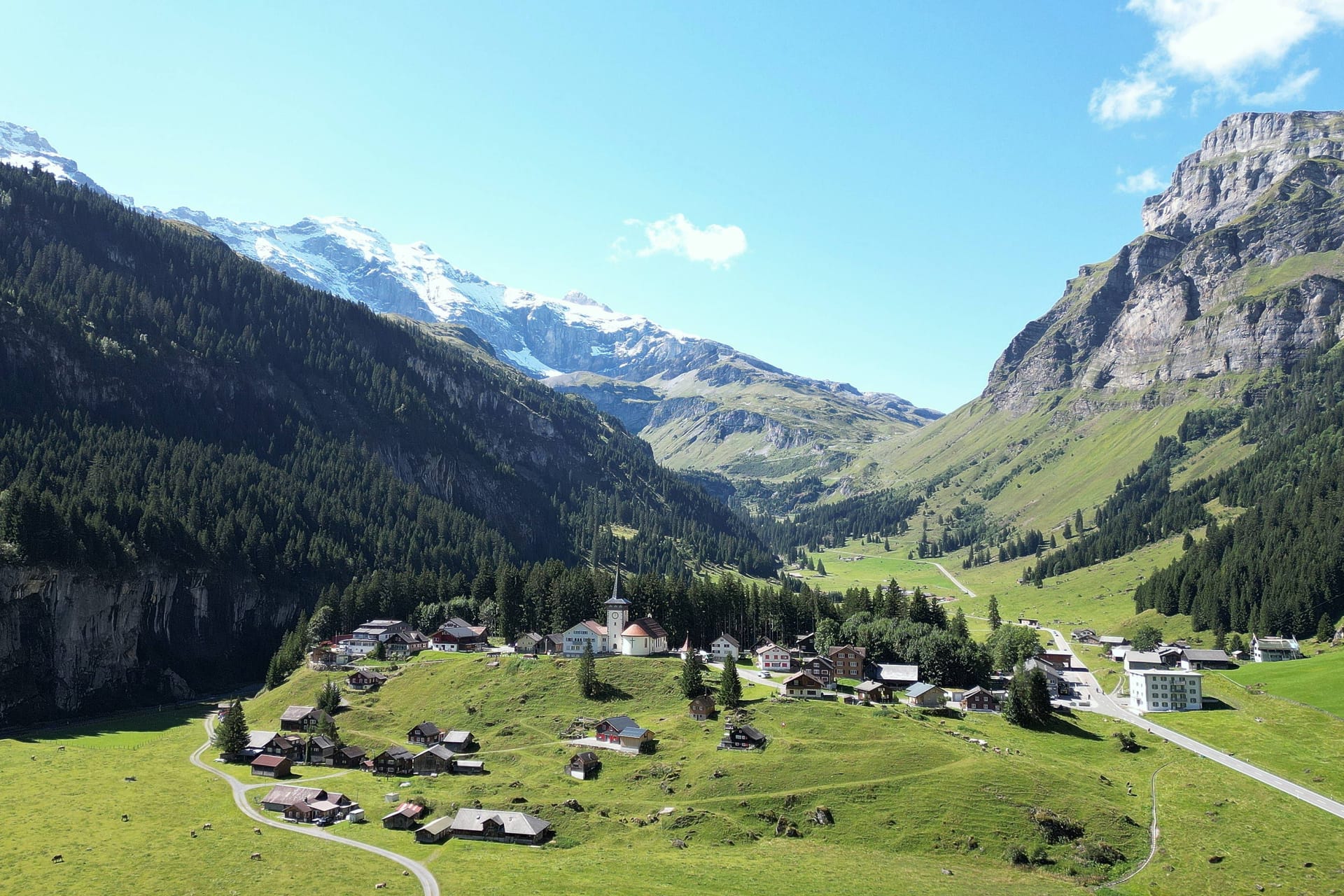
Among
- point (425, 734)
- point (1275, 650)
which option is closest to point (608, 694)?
point (425, 734)

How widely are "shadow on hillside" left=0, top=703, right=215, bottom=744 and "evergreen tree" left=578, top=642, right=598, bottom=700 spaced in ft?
178

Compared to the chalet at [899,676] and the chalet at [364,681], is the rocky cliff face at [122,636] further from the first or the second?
the chalet at [899,676]

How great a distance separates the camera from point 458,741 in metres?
99.2

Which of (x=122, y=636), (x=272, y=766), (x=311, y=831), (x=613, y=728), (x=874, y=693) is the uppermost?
(x=874, y=693)

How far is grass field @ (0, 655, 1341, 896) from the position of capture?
6738 cm

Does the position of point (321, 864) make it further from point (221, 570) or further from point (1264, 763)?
point (221, 570)

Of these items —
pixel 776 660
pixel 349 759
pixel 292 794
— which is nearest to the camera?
pixel 292 794

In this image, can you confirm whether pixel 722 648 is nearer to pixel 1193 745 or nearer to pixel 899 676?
pixel 899 676

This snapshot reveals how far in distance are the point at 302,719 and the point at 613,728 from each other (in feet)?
150

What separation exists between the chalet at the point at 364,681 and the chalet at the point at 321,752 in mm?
21488

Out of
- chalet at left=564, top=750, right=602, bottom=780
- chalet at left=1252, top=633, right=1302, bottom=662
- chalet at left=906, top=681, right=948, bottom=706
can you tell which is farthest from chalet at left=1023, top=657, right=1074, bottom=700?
chalet at left=564, top=750, right=602, bottom=780

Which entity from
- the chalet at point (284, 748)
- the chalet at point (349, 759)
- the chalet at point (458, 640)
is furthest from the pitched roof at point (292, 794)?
the chalet at point (458, 640)

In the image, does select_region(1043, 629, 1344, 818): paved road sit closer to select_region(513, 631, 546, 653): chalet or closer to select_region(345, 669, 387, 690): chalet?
select_region(513, 631, 546, 653): chalet

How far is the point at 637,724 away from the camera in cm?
10112
